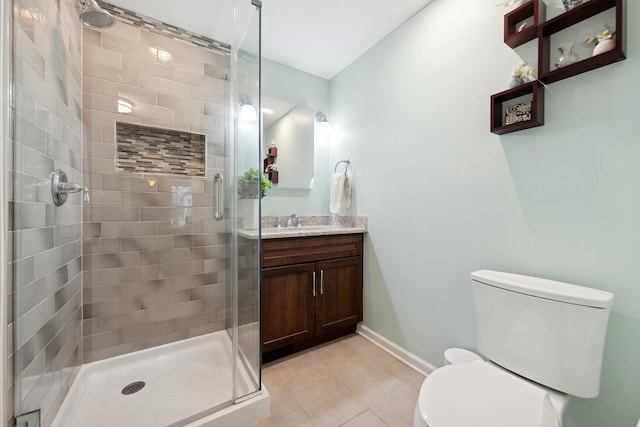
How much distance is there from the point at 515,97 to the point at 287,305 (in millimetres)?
1801

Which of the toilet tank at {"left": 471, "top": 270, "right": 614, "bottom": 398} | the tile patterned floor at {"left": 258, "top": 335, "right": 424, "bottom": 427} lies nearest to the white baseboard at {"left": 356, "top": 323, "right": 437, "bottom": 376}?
the tile patterned floor at {"left": 258, "top": 335, "right": 424, "bottom": 427}

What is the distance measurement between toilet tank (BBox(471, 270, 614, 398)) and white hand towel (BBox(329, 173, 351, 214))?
1.30 metres

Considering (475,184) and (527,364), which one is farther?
(475,184)

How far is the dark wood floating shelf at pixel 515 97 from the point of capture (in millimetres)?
1188

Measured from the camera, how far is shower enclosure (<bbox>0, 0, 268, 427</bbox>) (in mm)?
995

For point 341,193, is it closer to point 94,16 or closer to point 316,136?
point 316,136

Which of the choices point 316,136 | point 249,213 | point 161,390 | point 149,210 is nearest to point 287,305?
point 249,213

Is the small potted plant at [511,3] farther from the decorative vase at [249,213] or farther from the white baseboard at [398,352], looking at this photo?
the white baseboard at [398,352]

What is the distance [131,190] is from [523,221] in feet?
7.59

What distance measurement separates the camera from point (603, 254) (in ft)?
3.48

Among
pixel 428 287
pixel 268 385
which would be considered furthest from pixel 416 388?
pixel 268 385

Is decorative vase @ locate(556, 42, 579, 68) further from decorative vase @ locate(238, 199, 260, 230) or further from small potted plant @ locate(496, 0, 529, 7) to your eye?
decorative vase @ locate(238, 199, 260, 230)

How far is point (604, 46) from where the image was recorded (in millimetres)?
1004

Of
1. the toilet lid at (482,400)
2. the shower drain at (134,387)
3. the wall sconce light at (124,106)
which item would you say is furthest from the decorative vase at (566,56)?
the shower drain at (134,387)
